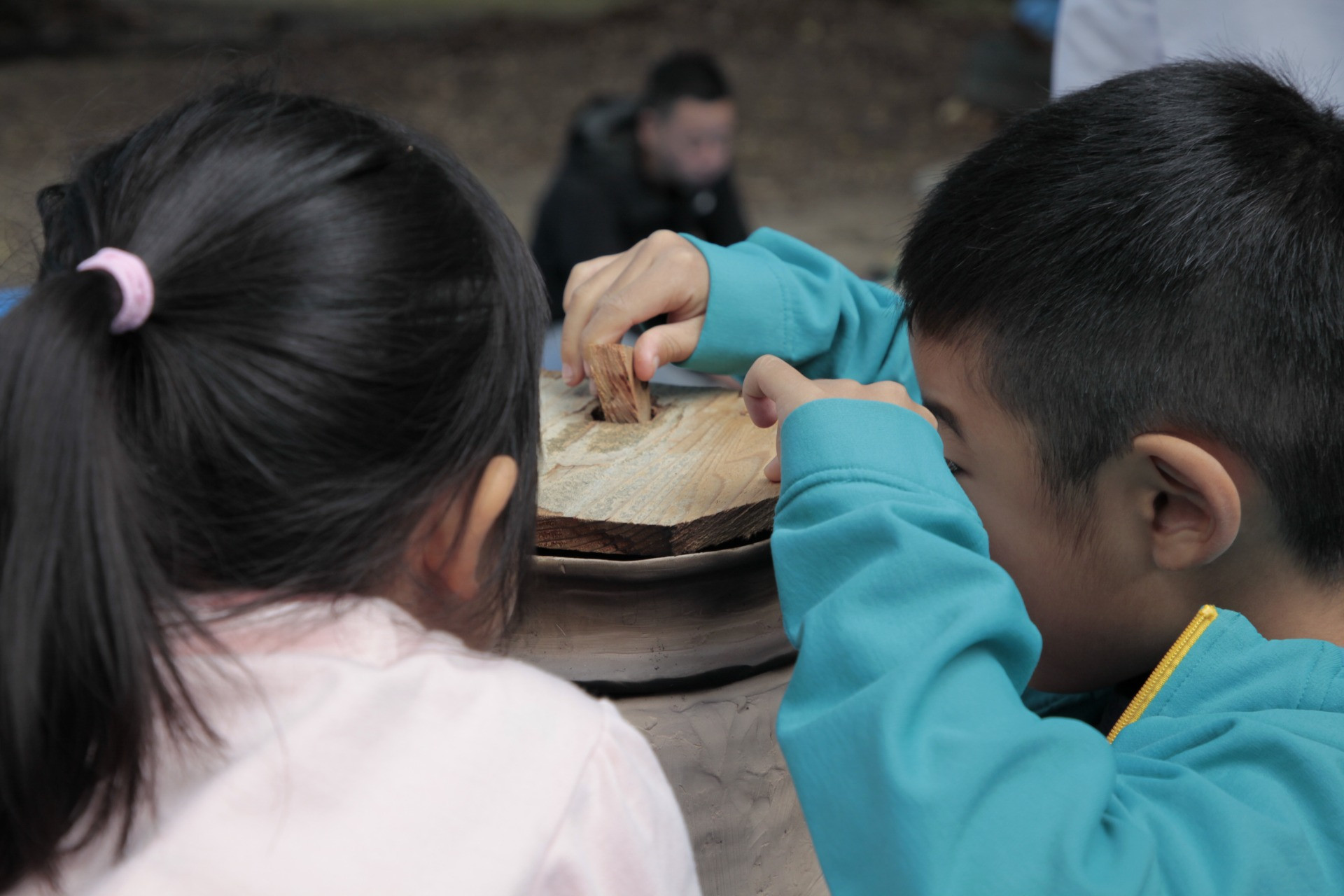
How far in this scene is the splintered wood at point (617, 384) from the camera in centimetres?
124

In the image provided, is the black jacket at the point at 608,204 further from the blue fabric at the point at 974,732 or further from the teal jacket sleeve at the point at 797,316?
the blue fabric at the point at 974,732

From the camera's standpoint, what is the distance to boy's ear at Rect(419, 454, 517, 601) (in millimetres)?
816

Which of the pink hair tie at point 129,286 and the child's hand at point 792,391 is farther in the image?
the child's hand at point 792,391

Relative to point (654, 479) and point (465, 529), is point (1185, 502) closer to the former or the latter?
point (654, 479)

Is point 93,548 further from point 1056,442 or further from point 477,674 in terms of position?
point 1056,442

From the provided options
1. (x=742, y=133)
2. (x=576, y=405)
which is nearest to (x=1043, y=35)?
(x=742, y=133)

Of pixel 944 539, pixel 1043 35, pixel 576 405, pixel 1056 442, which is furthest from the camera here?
pixel 1043 35

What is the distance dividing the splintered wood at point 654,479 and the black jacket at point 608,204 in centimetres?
222

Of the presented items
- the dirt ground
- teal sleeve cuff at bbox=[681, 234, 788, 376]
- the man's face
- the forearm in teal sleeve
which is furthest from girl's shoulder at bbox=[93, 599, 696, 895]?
the dirt ground

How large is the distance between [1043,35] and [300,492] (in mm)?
6753

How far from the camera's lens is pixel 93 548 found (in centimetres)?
65

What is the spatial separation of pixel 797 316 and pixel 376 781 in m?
0.83

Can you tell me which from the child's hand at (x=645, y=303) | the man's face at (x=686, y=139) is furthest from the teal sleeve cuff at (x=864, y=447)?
the man's face at (x=686, y=139)

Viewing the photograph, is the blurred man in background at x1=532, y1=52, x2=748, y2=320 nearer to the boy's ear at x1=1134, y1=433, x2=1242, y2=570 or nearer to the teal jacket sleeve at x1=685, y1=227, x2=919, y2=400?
the teal jacket sleeve at x1=685, y1=227, x2=919, y2=400
